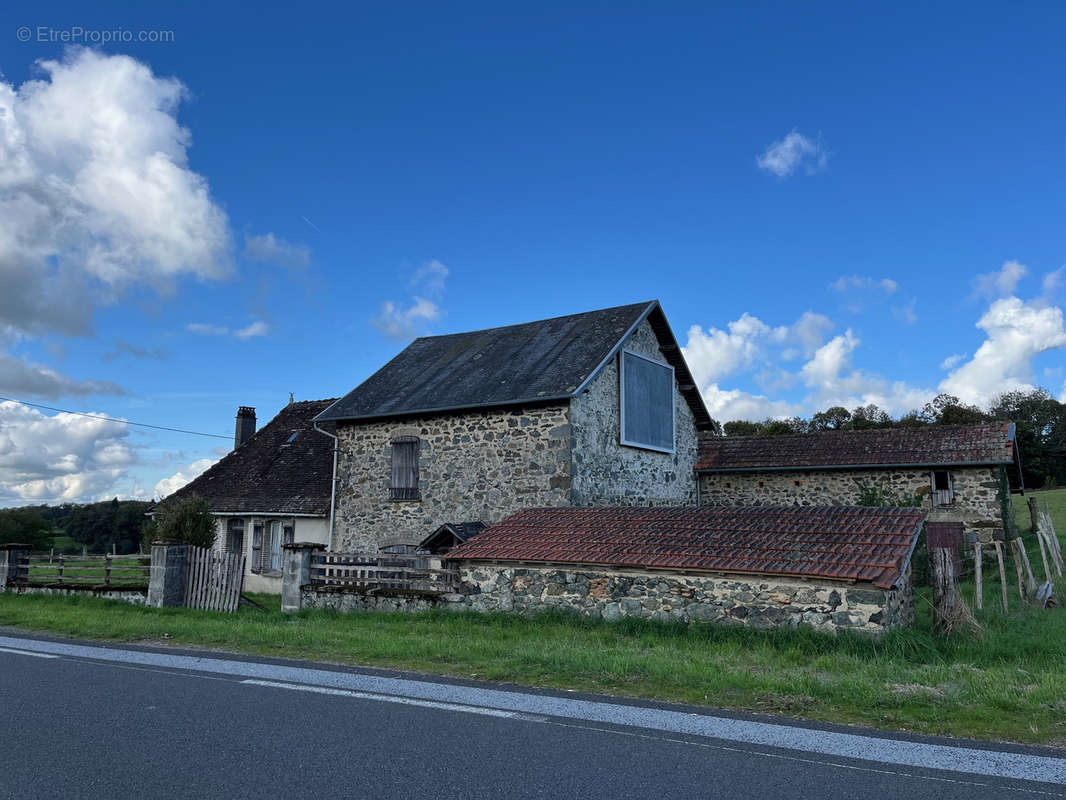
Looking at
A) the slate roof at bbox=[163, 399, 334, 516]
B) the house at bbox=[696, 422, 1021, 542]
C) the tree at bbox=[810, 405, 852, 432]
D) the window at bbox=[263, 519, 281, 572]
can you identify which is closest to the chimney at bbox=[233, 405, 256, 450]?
the slate roof at bbox=[163, 399, 334, 516]

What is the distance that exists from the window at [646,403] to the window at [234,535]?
13273 millimetres

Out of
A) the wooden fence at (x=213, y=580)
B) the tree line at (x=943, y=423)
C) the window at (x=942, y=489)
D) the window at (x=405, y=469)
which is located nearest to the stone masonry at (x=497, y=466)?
the window at (x=405, y=469)

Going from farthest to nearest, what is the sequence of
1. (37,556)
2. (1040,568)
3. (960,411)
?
(960,411) < (1040,568) < (37,556)

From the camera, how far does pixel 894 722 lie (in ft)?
21.1

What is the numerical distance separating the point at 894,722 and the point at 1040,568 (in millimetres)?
18074

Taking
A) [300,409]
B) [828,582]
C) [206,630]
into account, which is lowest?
[206,630]

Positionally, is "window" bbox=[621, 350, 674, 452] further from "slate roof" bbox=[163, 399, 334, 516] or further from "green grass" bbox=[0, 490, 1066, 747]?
"slate roof" bbox=[163, 399, 334, 516]

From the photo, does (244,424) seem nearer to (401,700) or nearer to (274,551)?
(274,551)

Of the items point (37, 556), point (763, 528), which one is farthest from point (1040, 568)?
point (37, 556)

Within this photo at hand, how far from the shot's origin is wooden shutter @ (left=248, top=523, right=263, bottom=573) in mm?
24344

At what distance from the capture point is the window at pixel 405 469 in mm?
19812

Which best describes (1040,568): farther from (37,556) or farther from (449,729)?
(37,556)

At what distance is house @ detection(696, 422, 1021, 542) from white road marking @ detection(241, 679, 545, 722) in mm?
17788

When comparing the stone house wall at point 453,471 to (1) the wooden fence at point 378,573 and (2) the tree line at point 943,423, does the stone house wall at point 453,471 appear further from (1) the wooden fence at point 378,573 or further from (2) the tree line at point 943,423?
(2) the tree line at point 943,423
